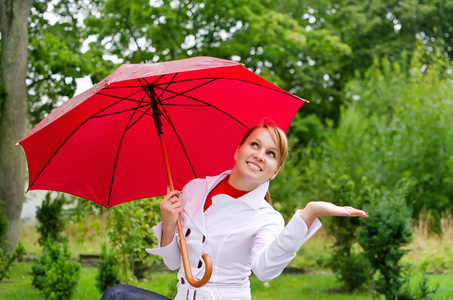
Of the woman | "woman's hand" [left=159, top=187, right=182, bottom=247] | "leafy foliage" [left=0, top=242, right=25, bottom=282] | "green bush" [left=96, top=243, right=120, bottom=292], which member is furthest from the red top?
"leafy foliage" [left=0, top=242, right=25, bottom=282]

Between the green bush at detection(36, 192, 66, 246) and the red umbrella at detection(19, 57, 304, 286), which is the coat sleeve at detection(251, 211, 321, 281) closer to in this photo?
the red umbrella at detection(19, 57, 304, 286)

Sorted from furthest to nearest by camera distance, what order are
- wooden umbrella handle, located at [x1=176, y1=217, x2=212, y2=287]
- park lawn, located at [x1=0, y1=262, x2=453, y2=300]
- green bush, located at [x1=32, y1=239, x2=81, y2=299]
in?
park lawn, located at [x1=0, y1=262, x2=453, y2=300], green bush, located at [x1=32, y1=239, x2=81, y2=299], wooden umbrella handle, located at [x1=176, y1=217, x2=212, y2=287]

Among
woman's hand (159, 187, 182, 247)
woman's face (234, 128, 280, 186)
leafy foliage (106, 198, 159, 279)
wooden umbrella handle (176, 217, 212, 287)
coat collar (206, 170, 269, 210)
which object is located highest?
leafy foliage (106, 198, 159, 279)

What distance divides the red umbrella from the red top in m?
0.34

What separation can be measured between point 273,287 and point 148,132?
6015 millimetres

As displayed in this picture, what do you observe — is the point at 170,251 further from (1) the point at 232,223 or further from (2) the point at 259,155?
(2) the point at 259,155

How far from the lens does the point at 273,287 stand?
29.0 ft

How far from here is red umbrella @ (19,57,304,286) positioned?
316 cm

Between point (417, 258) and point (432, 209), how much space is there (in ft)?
9.89

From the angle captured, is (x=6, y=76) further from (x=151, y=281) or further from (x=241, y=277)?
(x=241, y=277)

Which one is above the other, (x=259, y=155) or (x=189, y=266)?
(x=259, y=155)

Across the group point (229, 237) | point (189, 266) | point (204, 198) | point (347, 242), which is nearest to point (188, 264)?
point (189, 266)

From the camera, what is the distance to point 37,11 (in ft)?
49.1

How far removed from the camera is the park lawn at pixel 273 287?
7223 mm
